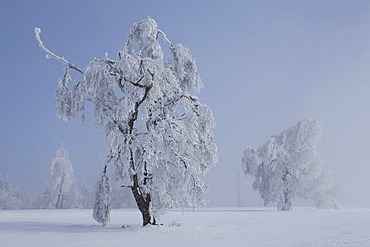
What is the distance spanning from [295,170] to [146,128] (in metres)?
25.8

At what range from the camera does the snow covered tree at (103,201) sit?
1677 cm

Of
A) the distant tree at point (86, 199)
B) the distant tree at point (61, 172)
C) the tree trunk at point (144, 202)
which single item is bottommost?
the tree trunk at point (144, 202)

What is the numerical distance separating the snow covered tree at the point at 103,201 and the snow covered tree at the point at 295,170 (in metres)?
25.7

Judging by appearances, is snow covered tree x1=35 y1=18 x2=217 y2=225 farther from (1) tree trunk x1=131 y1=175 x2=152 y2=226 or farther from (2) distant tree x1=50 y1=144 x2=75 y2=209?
(2) distant tree x1=50 y1=144 x2=75 y2=209

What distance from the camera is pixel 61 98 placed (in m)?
17.1

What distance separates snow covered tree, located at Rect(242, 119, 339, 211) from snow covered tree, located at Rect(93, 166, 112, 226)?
25743mm

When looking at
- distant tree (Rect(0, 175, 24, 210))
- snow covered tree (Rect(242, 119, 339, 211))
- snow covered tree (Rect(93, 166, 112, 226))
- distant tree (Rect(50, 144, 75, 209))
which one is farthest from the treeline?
snow covered tree (Rect(93, 166, 112, 226))

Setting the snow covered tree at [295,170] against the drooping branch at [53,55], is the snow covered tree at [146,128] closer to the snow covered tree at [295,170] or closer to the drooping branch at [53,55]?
the drooping branch at [53,55]

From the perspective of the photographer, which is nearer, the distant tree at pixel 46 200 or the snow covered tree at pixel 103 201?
the snow covered tree at pixel 103 201

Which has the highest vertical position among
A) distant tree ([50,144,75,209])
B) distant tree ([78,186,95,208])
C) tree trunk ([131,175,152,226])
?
distant tree ([50,144,75,209])

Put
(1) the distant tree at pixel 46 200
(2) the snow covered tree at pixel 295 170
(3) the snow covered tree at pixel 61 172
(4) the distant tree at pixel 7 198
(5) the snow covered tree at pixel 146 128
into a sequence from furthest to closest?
1. (4) the distant tree at pixel 7 198
2. (1) the distant tree at pixel 46 200
3. (3) the snow covered tree at pixel 61 172
4. (2) the snow covered tree at pixel 295 170
5. (5) the snow covered tree at pixel 146 128

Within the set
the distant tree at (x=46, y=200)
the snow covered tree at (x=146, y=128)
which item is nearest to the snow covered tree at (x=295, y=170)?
the snow covered tree at (x=146, y=128)

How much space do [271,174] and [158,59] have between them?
84.6ft

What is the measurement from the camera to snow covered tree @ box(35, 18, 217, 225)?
1608 cm
